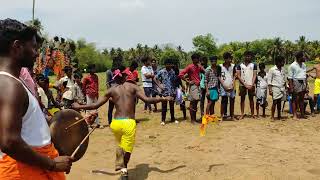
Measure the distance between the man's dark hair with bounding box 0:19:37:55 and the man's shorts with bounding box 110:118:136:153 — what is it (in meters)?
4.08

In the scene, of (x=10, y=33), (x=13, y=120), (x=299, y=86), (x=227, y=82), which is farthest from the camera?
(x=299, y=86)

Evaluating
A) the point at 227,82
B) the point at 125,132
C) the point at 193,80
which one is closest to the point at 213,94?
the point at 227,82

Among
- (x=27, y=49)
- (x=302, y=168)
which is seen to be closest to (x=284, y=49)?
(x=302, y=168)

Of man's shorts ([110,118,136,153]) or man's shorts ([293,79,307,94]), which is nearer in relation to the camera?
man's shorts ([110,118,136,153])

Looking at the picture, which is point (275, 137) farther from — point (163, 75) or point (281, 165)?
point (163, 75)

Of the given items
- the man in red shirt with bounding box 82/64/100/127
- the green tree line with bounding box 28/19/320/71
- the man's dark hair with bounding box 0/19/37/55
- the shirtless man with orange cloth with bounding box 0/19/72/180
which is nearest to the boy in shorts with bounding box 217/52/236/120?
the man in red shirt with bounding box 82/64/100/127

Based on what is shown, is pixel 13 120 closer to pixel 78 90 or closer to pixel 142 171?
pixel 142 171

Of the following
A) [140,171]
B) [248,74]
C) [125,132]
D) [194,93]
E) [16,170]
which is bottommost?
[140,171]

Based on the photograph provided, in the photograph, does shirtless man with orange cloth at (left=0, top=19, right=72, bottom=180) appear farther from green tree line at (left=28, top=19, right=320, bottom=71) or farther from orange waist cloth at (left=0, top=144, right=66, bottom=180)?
green tree line at (left=28, top=19, right=320, bottom=71)

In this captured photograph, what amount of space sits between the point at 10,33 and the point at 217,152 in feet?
20.3

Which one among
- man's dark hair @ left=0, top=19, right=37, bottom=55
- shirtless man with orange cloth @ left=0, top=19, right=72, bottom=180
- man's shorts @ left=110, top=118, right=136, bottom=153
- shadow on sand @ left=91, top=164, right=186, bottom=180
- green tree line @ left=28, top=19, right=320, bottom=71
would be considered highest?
green tree line @ left=28, top=19, right=320, bottom=71

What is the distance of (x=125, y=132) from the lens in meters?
6.52

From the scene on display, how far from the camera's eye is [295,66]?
460 inches

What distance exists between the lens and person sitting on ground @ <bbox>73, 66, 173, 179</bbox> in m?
6.51
